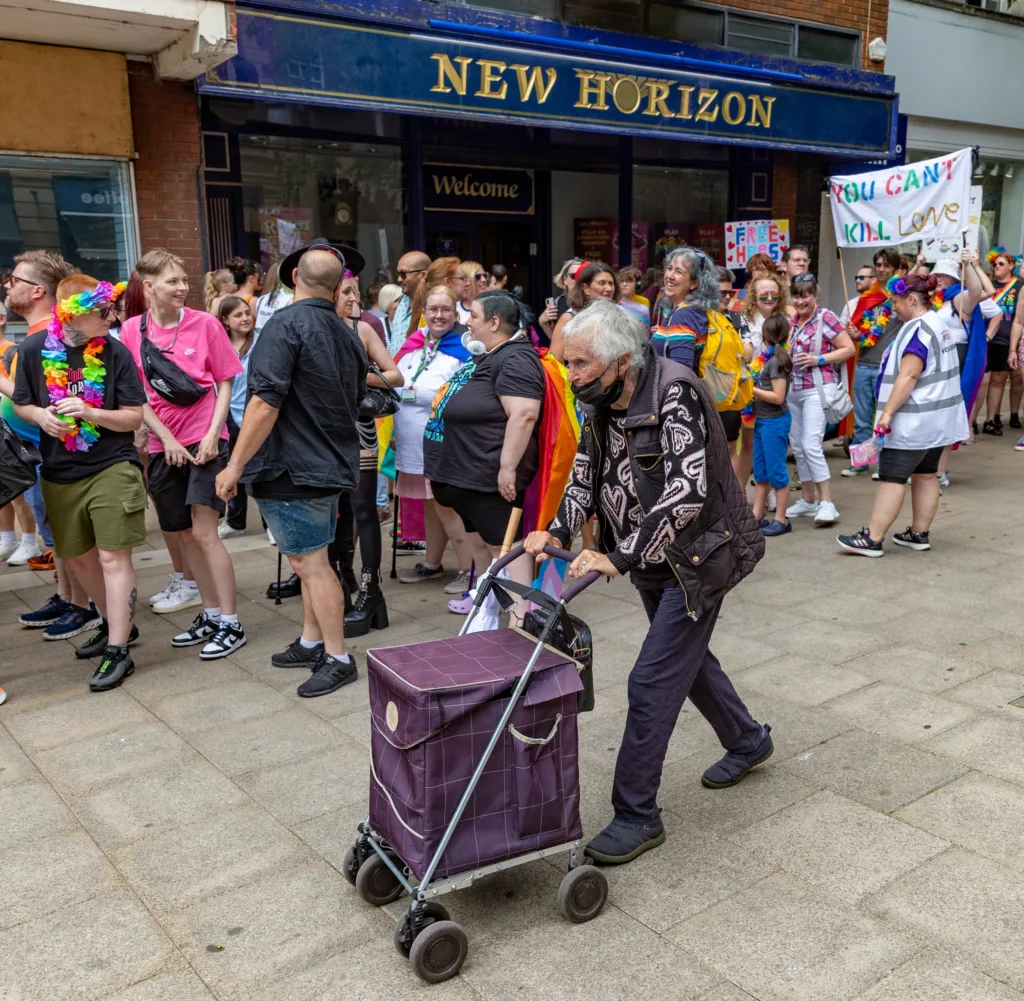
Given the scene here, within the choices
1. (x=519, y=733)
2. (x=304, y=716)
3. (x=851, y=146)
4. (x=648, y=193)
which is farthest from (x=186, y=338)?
(x=851, y=146)

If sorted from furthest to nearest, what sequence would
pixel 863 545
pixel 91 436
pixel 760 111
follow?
pixel 760 111 < pixel 863 545 < pixel 91 436

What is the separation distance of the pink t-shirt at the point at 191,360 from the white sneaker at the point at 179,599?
3.75 feet

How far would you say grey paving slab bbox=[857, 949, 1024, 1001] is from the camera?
2.76 m

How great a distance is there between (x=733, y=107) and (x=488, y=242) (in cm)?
340

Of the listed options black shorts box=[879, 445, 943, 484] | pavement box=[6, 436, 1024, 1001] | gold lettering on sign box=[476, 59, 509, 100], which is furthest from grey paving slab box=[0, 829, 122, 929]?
gold lettering on sign box=[476, 59, 509, 100]

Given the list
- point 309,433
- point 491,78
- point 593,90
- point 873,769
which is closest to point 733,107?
point 593,90

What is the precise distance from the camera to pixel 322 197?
11258 mm

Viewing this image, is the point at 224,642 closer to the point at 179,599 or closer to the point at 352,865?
the point at 179,599

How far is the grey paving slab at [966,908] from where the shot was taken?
115 inches

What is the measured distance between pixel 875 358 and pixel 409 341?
17.1 ft

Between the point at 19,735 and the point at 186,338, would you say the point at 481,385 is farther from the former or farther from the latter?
the point at 19,735

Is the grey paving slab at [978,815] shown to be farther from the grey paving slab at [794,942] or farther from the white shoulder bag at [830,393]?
the white shoulder bag at [830,393]

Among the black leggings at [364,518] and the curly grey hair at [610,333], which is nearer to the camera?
the curly grey hair at [610,333]

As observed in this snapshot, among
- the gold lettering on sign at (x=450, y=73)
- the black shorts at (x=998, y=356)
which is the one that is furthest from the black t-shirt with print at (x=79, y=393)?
the black shorts at (x=998, y=356)
